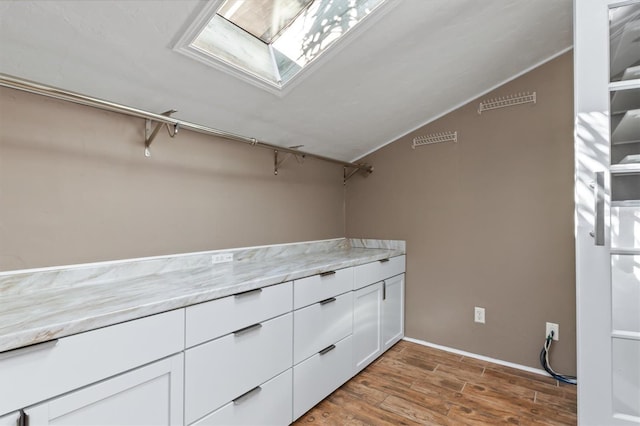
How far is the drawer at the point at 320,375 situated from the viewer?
1675mm

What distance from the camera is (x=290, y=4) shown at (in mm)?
1609

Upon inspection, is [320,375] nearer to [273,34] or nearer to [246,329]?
[246,329]

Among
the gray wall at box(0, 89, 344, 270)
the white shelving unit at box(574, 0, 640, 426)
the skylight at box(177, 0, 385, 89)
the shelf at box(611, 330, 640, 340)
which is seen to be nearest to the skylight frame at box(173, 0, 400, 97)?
the skylight at box(177, 0, 385, 89)

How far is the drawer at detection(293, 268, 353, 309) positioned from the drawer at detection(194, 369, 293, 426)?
38 cm

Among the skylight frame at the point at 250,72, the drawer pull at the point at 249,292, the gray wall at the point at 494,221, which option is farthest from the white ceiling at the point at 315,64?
the drawer pull at the point at 249,292

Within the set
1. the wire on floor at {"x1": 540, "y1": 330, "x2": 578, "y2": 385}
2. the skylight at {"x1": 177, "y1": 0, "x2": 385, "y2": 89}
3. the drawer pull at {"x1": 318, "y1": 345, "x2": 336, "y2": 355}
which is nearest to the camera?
the skylight at {"x1": 177, "y1": 0, "x2": 385, "y2": 89}

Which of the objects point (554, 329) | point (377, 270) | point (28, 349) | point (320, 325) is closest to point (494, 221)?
point (554, 329)

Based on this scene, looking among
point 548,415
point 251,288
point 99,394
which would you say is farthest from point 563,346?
point 99,394

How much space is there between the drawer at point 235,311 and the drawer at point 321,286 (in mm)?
71

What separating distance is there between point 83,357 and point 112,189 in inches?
35.2

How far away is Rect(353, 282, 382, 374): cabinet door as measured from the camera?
2.15m

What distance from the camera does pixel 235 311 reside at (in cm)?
135

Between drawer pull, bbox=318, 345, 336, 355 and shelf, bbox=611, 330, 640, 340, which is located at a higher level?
shelf, bbox=611, 330, 640, 340

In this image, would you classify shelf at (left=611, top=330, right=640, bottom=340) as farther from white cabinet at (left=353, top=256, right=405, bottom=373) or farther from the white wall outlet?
the white wall outlet
